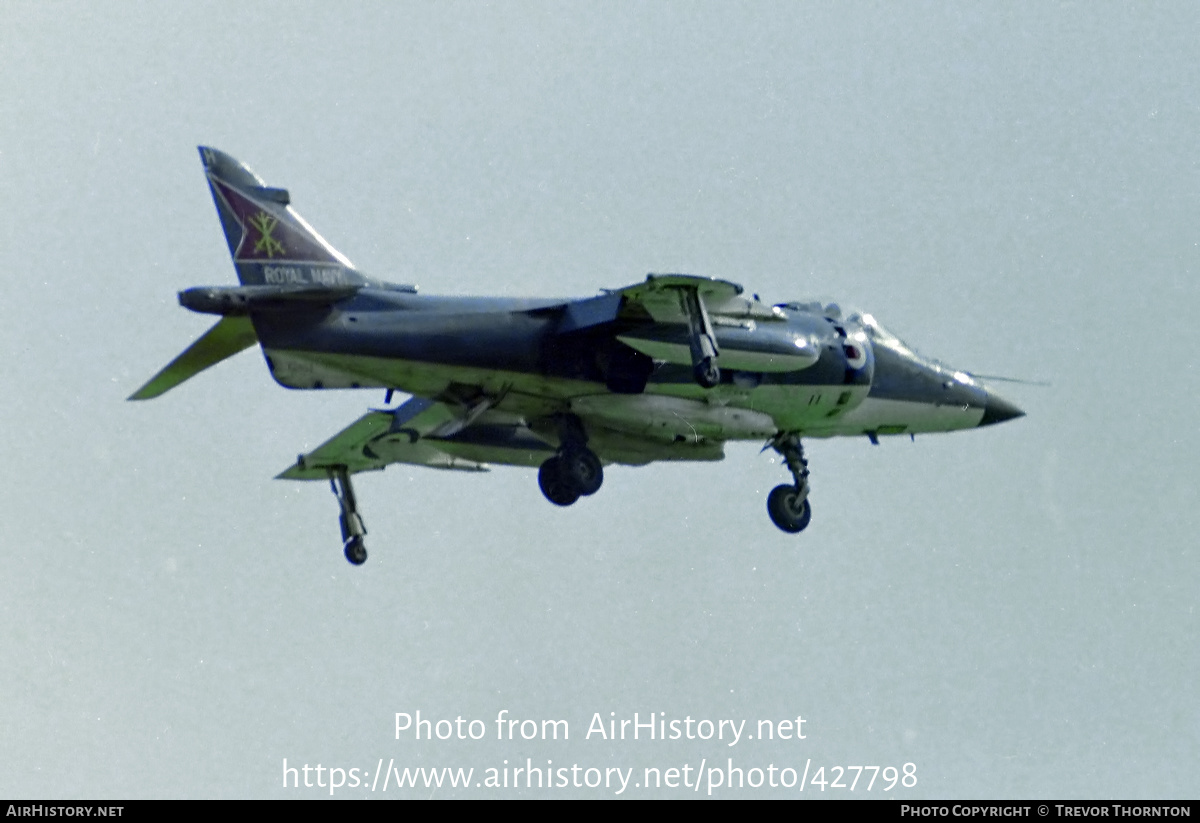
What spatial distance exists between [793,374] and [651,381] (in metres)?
2.51

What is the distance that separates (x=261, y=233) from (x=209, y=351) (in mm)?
1848

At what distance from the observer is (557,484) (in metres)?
29.7

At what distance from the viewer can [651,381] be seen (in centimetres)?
2920

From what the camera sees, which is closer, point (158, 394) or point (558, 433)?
point (158, 394)

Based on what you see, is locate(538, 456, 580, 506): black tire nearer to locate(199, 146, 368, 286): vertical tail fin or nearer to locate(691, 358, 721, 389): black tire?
locate(691, 358, 721, 389): black tire

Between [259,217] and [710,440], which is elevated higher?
[259,217]

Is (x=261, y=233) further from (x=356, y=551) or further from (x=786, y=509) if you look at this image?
(x=786, y=509)

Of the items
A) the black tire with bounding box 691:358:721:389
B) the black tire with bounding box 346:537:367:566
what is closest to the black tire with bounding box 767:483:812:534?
the black tire with bounding box 691:358:721:389

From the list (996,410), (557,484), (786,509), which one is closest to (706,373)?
(557,484)

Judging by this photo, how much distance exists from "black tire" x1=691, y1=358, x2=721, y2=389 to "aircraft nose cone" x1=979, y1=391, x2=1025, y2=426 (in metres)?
8.00

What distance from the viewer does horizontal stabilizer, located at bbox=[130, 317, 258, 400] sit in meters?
27.4
